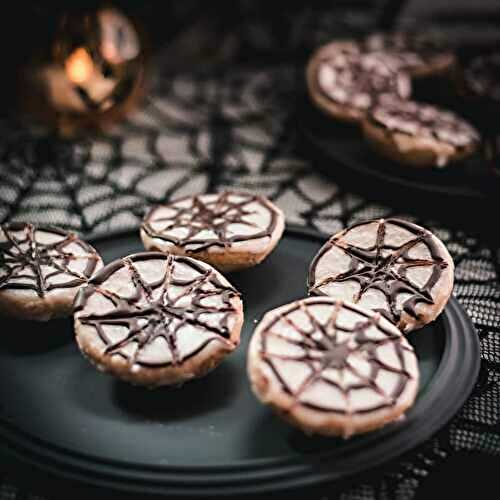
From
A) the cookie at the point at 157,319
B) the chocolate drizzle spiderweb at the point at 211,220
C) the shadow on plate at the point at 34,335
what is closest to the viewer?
the cookie at the point at 157,319

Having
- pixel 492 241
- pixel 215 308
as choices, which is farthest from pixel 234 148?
pixel 215 308

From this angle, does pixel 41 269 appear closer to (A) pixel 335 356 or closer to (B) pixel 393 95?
(A) pixel 335 356

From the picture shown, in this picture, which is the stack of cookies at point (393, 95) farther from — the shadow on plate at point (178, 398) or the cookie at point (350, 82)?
the shadow on plate at point (178, 398)

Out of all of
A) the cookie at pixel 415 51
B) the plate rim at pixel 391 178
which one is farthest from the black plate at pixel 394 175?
the cookie at pixel 415 51

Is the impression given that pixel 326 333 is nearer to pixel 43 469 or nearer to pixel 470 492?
pixel 470 492

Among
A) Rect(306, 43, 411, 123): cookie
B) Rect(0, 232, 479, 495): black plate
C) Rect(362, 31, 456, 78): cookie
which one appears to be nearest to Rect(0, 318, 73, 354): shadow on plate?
Rect(0, 232, 479, 495): black plate

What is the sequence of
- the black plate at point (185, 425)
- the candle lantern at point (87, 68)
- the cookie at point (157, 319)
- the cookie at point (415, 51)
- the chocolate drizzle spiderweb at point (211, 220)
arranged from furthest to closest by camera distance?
the cookie at point (415, 51) → the candle lantern at point (87, 68) → the chocolate drizzle spiderweb at point (211, 220) → the cookie at point (157, 319) → the black plate at point (185, 425)

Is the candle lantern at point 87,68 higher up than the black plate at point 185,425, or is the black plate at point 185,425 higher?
the candle lantern at point 87,68
